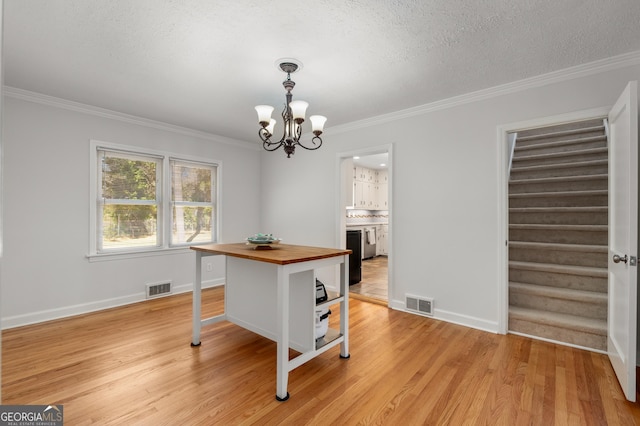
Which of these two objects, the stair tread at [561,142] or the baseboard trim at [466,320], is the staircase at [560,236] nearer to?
the stair tread at [561,142]

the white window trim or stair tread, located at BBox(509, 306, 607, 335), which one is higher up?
the white window trim

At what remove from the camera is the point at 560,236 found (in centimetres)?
383

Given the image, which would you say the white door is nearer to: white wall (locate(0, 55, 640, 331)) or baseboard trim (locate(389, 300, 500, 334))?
white wall (locate(0, 55, 640, 331))

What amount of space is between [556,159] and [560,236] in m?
1.28

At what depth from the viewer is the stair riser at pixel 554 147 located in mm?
4305

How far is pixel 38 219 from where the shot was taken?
345 cm

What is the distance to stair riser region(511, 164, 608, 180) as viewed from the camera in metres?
4.04

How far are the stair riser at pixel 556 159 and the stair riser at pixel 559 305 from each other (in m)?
2.12

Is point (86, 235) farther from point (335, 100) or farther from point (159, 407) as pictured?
point (335, 100)

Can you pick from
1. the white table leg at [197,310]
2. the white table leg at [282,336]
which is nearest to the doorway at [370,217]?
the white table leg at [197,310]

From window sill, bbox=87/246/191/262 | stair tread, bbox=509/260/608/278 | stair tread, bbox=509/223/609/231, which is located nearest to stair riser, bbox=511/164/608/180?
stair tread, bbox=509/223/609/231

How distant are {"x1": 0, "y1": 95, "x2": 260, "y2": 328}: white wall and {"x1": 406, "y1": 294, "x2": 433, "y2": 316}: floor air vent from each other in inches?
130

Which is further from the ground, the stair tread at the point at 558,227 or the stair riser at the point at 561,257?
the stair tread at the point at 558,227

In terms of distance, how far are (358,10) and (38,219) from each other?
12.6 ft
